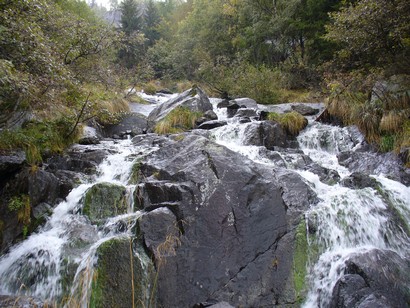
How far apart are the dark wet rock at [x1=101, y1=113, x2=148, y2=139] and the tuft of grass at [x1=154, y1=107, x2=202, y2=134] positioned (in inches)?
31.7

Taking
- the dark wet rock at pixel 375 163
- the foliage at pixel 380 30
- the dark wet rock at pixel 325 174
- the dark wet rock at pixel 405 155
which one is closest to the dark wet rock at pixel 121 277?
the dark wet rock at pixel 325 174

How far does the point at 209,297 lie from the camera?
466cm

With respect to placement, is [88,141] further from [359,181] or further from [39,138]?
[359,181]

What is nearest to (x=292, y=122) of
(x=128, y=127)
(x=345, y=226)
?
(x=345, y=226)

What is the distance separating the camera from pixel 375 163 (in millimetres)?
8367

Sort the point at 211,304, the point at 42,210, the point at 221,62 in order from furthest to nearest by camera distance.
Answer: the point at 221,62
the point at 42,210
the point at 211,304

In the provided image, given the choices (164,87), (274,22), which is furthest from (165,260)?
(164,87)

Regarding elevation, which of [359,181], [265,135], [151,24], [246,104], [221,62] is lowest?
[359,181]

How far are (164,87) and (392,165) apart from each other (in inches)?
803

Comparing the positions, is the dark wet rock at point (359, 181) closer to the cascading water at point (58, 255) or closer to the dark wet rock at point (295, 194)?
the dark wet rock at point (295, 194)

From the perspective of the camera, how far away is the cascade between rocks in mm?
4418

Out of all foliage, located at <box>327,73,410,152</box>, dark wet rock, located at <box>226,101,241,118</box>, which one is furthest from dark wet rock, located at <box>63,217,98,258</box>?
dark wet rock, located at <box>226,101,241,118</box>

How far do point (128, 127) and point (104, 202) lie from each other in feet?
20.7

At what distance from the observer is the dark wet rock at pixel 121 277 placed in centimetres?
416
